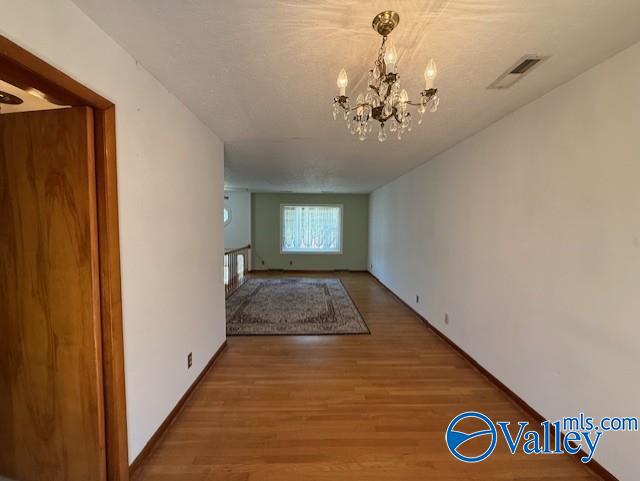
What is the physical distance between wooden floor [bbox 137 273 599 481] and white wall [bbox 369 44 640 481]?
37 centimetres

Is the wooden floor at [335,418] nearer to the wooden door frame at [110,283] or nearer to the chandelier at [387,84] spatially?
the wooden door frame at [110,283]

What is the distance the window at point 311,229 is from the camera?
781 centimetres

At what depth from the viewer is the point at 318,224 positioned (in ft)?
25.8

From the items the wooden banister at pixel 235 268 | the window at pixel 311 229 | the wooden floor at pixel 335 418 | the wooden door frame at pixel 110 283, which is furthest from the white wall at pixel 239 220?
the wooden door frame at pixel 110 283

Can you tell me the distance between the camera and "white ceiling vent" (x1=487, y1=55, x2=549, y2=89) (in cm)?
145

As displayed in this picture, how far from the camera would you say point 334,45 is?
4.42 feet

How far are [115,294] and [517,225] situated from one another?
2.72 m

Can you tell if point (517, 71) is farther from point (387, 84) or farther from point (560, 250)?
point (560, 250)

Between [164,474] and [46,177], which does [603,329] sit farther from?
[46,177]

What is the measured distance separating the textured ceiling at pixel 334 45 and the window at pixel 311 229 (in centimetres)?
553

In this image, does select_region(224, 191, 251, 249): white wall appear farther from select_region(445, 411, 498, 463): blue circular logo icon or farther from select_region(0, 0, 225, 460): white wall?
select_region(445, 411, 498, 463): blue circular logo icon

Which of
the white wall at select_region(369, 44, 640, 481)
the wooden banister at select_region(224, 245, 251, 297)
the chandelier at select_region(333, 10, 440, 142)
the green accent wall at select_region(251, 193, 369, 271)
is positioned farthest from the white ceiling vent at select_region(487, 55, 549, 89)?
the green accent wall at select_region(251, 193, 369, 271)

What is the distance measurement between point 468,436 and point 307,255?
629 centimetres

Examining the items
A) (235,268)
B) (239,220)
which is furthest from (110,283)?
(239,220)
